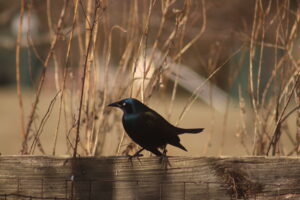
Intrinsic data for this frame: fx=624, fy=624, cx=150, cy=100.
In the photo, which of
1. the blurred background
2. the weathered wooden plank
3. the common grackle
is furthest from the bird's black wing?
the weathered wooden plank

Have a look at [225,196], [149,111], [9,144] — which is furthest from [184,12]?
[9,144]

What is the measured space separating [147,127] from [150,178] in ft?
1.85

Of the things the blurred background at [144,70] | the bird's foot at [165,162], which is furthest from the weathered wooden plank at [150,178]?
the blurred background at [144,70]

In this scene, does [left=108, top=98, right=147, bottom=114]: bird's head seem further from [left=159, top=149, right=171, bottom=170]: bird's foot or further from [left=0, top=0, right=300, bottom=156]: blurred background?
[left=159, top=149, right=171, bottom=170]: bird's foot

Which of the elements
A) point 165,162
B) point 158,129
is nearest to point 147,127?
point 158,129

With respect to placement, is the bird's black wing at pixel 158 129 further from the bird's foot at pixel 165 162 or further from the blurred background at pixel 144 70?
the bird's foot at pixel 165 162

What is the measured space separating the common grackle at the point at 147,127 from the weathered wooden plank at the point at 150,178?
0.50 meters

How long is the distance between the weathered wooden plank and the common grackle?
1.62ft

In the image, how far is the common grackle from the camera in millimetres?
3154

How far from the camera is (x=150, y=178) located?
266 centimetres

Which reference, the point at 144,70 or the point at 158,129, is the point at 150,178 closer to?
the point at 158,129

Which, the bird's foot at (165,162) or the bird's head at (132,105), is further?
the bird's head at (132,105)

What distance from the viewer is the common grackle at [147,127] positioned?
315 cm

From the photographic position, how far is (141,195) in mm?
2641
